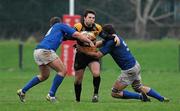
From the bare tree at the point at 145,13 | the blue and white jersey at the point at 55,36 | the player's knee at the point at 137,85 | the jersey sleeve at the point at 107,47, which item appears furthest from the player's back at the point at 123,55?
the bare tree at the point at 145,13

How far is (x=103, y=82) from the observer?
85.5ft

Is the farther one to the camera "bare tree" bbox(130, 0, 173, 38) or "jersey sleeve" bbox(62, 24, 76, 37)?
"bare tree" bbox(130, 0, 173, 38)

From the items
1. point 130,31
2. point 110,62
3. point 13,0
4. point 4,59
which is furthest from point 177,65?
point 13,0

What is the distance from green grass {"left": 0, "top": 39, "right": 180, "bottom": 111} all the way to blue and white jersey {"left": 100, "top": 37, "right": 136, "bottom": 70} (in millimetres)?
870

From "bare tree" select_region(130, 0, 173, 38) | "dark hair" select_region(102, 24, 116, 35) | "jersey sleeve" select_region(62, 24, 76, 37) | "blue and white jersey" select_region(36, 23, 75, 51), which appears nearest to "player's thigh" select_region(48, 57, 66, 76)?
"blue and white jersey" select_region(36, 23, 75, 51)

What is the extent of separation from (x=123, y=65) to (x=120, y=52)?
0.36 metres

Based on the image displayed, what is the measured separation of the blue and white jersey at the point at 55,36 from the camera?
16344mm

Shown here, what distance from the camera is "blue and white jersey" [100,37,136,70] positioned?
16359 millimetres

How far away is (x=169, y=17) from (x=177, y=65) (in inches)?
633

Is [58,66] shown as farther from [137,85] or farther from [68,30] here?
[137,85]

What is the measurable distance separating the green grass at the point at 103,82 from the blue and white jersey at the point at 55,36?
120 centimetres

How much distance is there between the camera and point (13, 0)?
5256 centimetres

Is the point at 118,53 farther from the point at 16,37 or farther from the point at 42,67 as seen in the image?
the point at 16,37

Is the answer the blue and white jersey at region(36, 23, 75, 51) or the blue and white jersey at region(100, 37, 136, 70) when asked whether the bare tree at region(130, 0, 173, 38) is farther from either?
the blue and white jersey at region(36, 23, 75, 51)
